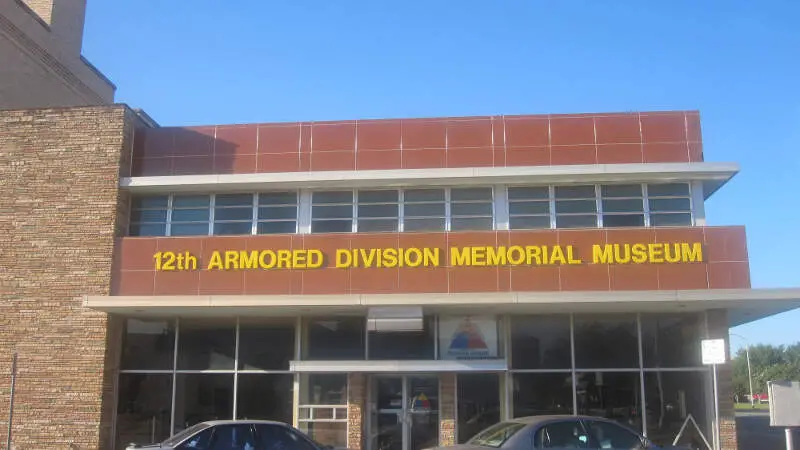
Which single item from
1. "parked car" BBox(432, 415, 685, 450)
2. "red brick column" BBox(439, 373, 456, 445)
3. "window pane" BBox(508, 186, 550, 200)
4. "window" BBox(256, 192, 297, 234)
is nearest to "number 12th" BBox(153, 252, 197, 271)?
"window" BBox(256, 192, 297, 234)

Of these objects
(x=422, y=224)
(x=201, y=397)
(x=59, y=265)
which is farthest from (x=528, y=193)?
(x=59, y=265)

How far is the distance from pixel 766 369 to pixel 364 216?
8809 cm

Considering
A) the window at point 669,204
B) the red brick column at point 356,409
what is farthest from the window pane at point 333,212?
the window at point 669,204

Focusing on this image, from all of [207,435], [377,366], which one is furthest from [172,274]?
[207,435]

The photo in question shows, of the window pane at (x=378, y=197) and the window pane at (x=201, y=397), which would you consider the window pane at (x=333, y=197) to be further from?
the window pane at (x=201, y=397)

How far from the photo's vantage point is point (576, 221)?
18.0 meters

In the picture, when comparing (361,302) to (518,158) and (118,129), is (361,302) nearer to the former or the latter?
(518,158)

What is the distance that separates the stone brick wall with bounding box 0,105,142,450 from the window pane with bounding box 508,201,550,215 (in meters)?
→ 9.16

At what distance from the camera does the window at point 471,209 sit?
59.8 feet

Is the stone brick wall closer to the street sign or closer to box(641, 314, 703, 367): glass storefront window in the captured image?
box(641, 314, 703, 367): glass storefront window

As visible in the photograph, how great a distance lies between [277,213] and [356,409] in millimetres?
4878

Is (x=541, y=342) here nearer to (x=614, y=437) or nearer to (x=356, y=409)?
(x=356, y=409)

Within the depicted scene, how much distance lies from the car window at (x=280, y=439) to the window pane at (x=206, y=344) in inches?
239

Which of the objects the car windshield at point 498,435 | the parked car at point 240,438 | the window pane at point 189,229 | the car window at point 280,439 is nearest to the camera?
the car windshield at point 498,435
